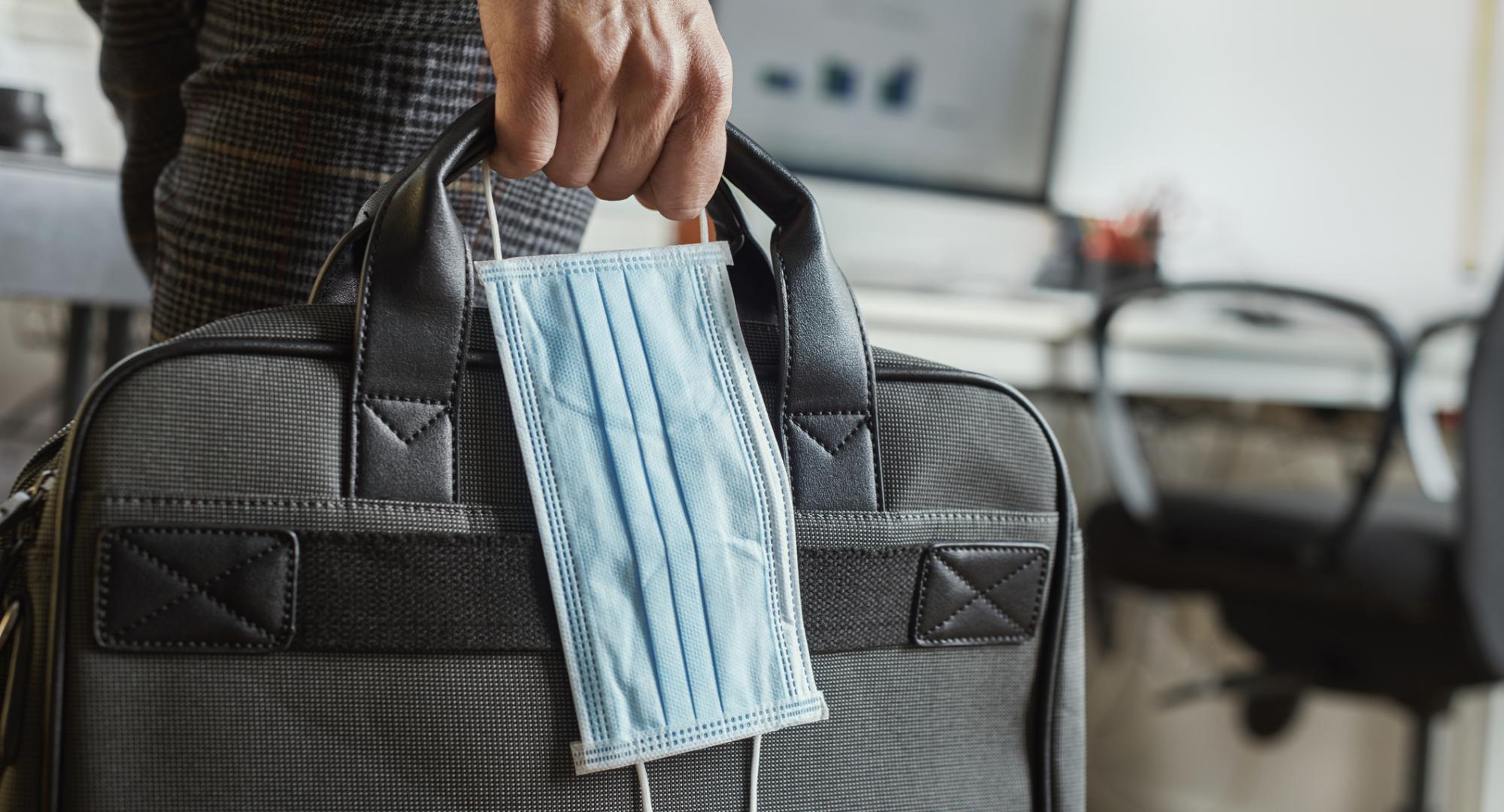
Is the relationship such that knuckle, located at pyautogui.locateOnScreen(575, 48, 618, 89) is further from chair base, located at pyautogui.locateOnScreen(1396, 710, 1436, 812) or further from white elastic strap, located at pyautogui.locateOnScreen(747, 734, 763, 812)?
chair base, located at pyautogui.locateOnScreen(1396, 710, 1436, 812)

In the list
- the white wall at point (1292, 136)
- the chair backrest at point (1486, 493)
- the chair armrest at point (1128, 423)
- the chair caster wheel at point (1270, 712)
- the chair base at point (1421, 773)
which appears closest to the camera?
the chair backrest at point (1486, 493)

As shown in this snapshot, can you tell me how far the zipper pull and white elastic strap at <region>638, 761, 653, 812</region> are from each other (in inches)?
9.4

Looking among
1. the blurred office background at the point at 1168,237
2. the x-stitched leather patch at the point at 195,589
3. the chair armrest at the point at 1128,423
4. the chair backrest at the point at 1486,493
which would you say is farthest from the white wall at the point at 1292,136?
the x-stitched leather patch at the point at 195,589

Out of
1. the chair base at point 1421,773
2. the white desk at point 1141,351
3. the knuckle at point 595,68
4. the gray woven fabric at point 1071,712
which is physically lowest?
the chair base at point 1421,773

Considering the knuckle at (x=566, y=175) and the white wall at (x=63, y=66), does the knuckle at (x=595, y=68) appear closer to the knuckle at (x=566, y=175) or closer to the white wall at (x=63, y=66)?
the knuckle at (x=566, y=175)

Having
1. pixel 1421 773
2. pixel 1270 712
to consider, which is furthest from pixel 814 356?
pixel 1421 773

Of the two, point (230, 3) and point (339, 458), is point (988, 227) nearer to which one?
point (230, 3)

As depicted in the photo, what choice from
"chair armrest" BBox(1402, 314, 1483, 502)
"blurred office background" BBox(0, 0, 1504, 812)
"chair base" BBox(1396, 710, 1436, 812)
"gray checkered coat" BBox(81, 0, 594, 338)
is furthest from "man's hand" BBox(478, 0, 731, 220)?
"chair base" BBox(1396, 710, 1436, 812)

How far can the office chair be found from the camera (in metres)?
1.03

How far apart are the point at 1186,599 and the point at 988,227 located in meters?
0.78

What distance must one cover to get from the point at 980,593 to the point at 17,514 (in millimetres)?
393

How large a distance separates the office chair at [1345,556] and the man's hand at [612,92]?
892 millimetres

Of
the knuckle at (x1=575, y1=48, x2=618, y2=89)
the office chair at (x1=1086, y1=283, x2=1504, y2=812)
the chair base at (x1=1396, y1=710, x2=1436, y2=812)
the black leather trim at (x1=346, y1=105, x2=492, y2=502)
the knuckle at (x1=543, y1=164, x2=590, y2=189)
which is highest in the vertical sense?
the knuckle at (x1=575, y1=48, x2=618, y2=89)

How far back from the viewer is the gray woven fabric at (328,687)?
0.37m
